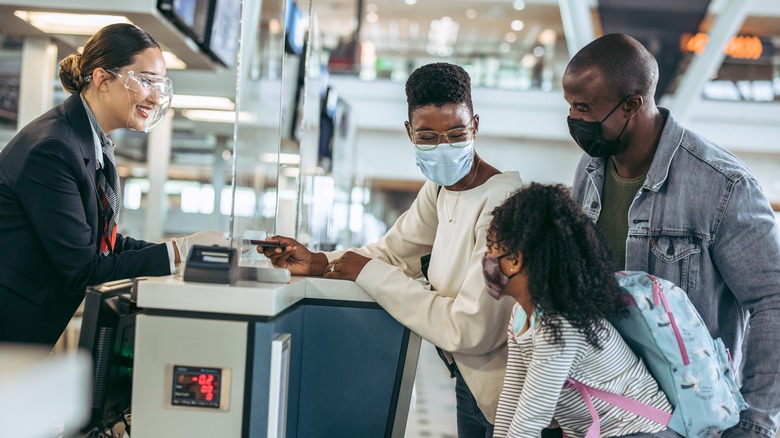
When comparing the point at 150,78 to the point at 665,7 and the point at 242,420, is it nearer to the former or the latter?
the point at 242,420

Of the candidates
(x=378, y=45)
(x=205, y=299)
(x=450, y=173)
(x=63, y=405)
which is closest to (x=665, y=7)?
(x=450, y=173)

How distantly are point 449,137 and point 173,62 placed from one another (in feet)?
20.0

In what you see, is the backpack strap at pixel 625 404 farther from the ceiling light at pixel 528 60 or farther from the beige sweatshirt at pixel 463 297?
the ceiling light at pixel 528 60

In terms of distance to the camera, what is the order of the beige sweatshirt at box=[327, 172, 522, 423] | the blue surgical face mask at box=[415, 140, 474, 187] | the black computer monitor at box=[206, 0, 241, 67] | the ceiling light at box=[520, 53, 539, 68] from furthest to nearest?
the ceiling light at box=[520, 53, 539, 68] < the black computer monitor at box=[206, 0, 241, 67] < the blue surgical face mask at box=[415, 140, 474, 187] < the beige sweatshirt at box=[327, 172, 522, 423]

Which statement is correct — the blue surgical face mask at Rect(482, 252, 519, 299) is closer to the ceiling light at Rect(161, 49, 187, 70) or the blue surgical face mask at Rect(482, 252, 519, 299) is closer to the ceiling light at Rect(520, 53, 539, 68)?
the ceiling light at Rect(161, 49, 187, 70)

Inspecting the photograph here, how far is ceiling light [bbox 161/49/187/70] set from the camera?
23.0ft

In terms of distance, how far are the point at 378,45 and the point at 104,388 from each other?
64.0 feet

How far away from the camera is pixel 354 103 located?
57.4 ft

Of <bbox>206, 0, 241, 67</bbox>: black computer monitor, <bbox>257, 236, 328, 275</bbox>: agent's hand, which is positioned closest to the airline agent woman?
<bbox>257, 236, 328, 275</bbox>: agent's hand

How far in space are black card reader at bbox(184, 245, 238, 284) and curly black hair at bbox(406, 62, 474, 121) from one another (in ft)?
2.13

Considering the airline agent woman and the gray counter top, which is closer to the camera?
the gray counter top

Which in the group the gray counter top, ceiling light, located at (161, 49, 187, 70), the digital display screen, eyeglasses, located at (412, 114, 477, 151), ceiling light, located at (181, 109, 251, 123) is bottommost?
the digital display screen

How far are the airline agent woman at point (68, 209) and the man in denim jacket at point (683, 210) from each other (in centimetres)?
114

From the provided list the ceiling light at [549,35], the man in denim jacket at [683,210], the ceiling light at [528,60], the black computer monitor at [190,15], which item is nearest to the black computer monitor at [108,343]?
the man in denim jacket at [683,210]
